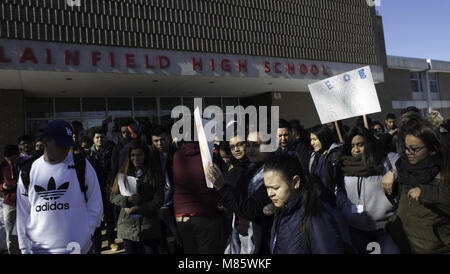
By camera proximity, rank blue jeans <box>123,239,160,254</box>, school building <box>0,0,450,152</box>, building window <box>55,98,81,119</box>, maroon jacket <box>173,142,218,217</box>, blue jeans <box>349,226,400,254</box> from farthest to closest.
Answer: building window <box>55,98,81,119</box> → school building <box>0,0,450,152</box> → blue jeans <box>123,239,160,254</box> → maroon jacket <box>173,142,218,217</box> → blue jeans <box>349,226,400,254</box>

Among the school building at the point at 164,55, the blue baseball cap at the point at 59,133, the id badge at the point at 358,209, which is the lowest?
the id badge at the point at 358,209

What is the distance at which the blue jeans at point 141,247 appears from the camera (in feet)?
11.3

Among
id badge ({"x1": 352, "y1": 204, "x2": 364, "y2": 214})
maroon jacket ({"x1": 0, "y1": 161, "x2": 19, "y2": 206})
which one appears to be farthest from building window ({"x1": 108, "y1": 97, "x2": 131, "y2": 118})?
id badge ({"x1": 352, "y1": 204, "x2": 364, "y2": 214})

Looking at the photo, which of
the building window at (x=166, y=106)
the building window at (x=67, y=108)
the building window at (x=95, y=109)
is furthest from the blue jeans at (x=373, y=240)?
the building window at (x=67, y=108)

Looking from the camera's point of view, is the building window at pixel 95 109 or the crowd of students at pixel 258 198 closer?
the crowd of students at pixel 258 198

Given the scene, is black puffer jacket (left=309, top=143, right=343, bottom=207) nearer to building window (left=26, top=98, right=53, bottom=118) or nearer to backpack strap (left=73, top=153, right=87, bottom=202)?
backpack strap (left=73, top=153, right=87, bottom=202)

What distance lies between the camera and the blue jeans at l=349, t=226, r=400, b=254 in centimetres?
284

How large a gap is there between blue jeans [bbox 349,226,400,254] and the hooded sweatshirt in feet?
8.12

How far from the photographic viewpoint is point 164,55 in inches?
449

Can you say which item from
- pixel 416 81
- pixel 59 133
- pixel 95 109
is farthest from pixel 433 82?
pixel 59 133

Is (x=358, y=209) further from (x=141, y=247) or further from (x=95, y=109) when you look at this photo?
(x=95, y=109)

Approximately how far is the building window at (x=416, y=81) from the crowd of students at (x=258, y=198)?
2411 cm

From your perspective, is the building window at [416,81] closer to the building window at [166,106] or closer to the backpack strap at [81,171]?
the building window at [166,106]
